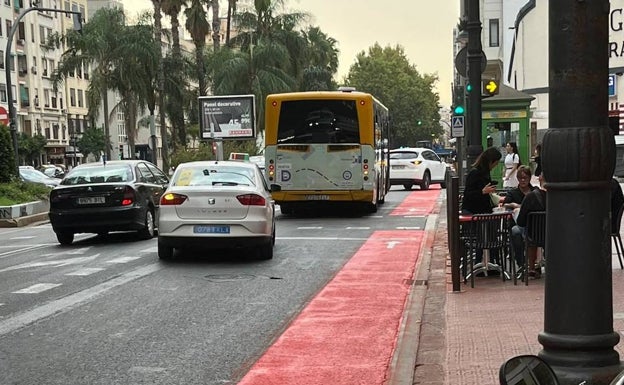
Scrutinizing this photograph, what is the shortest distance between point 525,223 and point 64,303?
5407mm

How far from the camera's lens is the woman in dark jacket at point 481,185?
10.2m

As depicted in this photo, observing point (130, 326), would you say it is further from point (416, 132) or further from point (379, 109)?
point (416, 132)

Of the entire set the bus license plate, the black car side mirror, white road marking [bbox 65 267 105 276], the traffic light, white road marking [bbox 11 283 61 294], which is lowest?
white road marking [bbox 65 267 105 276]

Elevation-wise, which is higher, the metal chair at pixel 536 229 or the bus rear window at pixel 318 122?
the bus rear window at pixel 318 122

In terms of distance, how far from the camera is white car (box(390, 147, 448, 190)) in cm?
3206

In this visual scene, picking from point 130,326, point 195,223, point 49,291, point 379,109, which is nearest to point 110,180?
point 195,223

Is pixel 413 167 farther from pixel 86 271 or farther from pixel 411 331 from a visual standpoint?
pixel 411 331

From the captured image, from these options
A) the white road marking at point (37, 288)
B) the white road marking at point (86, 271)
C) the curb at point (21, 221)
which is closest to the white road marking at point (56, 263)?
the white road marking at point (86, 271)

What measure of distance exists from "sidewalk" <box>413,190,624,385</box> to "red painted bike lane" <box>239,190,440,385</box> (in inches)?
14.4

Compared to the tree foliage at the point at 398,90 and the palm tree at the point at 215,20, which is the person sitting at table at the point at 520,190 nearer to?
the palm tree at the point at 215,20

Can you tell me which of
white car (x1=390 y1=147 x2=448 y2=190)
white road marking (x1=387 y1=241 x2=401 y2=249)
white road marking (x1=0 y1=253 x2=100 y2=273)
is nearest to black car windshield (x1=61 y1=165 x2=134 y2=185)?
white road marking (x1=0 y1=253 x2=100 y2=273)

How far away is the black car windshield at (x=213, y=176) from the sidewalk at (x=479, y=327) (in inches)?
148

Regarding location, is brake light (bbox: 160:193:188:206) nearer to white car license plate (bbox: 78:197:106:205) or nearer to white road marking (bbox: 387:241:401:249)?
white car license plate (bbox: 78:197:106:205)

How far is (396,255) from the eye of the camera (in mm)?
13469
